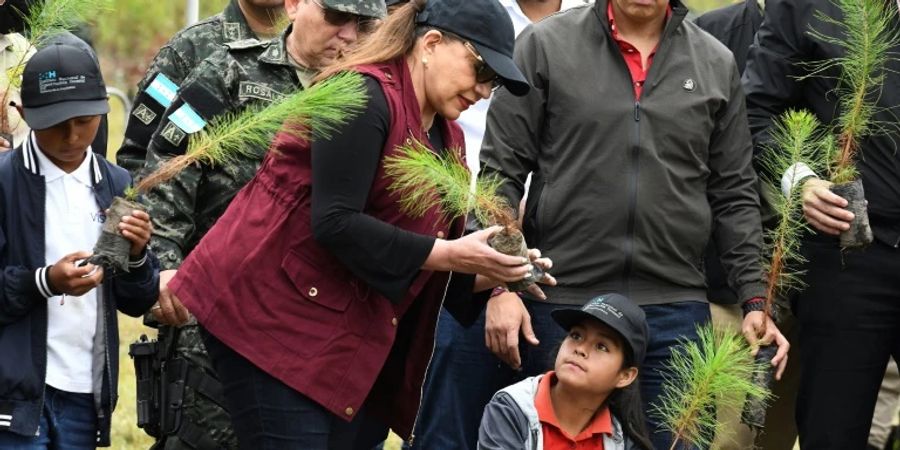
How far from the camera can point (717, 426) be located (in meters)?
5.25

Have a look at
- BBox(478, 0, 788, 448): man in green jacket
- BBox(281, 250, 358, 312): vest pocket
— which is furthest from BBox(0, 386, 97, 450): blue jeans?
BBox(478, 0, 788, 448): man in green jacket

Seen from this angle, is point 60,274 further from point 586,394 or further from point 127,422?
point 127,422

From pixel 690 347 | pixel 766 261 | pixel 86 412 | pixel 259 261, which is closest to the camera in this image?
pixel 259 261

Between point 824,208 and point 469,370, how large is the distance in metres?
1.25

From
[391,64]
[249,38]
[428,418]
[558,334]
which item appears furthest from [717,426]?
A: [249,38]

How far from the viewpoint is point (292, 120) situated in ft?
14.6

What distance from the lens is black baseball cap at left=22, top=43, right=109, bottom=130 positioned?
4.71 meters

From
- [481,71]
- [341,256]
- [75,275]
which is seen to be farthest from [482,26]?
[75,275]

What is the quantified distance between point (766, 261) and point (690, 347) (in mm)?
575

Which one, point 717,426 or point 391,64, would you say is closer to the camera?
point 391,64

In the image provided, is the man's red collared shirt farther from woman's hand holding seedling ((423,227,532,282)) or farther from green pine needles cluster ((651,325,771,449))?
woman's hand holding seedling ((423,227,532,282))

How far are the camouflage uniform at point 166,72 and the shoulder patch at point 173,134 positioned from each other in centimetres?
36

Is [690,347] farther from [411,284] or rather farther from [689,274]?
[411,284]

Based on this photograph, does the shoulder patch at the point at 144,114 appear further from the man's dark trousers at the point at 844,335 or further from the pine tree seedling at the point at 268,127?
the man's dark trousers at the point at 844,335
